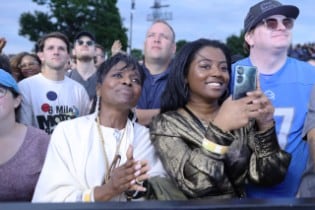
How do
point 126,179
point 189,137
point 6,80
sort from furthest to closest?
1. point 6,80
2. point 189,137
3. point 126,179

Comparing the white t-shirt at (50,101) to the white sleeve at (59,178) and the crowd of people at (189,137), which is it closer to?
the crowd of people at (189,137)

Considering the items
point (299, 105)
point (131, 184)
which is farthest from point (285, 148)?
point (131, 184)

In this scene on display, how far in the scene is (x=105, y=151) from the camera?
2.23m

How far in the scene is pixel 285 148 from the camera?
2457 millimetres

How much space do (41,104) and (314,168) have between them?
Result: 2.27m

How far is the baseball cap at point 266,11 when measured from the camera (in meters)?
2.54

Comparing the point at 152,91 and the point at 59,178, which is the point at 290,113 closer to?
the point at 59,178

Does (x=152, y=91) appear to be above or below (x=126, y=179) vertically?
above

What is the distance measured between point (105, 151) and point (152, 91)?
5.07ft

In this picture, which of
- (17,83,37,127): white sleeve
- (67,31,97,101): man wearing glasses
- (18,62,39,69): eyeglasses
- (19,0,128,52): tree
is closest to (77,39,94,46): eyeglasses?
(67,31,97,101): man wearing glasses

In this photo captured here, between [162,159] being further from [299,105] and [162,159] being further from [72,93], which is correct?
[72,93]

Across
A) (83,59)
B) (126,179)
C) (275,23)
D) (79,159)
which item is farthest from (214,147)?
(83,59)

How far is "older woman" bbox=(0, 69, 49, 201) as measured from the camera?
2.43 metres

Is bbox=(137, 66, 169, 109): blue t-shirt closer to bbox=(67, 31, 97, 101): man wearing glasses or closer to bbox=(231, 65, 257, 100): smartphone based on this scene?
bbox=(231, 65, 257, 100): smartphone
